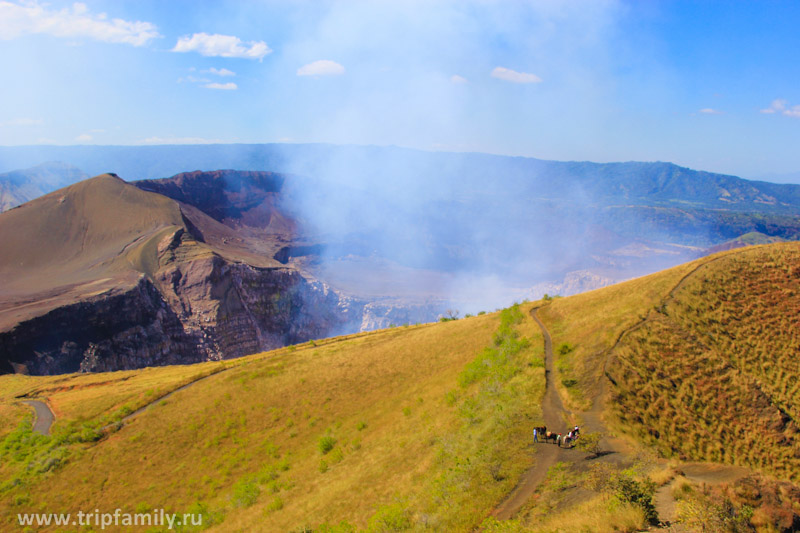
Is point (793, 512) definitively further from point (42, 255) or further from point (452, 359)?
point (42, 255)

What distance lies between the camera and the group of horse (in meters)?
18.8

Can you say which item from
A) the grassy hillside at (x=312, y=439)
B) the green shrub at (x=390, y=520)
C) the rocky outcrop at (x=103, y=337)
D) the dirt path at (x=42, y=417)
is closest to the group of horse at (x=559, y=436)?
the grassy hillside at (x=312, y=439)

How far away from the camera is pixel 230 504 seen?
933 inches

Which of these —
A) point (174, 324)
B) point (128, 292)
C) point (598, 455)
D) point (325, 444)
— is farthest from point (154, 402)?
point (174, 324)

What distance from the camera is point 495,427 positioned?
21.2 m

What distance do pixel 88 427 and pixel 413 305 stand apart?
4022 inches

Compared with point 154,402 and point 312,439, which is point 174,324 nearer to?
point 154,402

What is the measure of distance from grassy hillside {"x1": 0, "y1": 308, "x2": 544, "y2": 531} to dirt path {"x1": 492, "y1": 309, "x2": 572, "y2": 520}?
459mm

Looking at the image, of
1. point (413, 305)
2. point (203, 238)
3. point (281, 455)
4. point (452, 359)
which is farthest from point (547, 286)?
point (281, 455)

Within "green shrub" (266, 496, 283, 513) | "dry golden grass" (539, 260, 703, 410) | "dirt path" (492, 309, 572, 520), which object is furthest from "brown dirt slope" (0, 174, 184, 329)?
"dirt path" (492, 309, 572, 520)

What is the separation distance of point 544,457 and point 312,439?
16.5 metres

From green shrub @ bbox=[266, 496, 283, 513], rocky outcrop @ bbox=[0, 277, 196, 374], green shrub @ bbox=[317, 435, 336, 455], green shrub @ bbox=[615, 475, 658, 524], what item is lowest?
rocky outcrop @ bbox=[0, 277, 196, 374]

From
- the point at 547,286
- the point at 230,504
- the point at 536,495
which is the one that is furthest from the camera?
the point at 547,286

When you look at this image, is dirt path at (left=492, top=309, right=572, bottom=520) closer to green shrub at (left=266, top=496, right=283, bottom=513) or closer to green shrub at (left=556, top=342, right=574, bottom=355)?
green shrub at (left=556, top=342, right=574, bottom=355)
